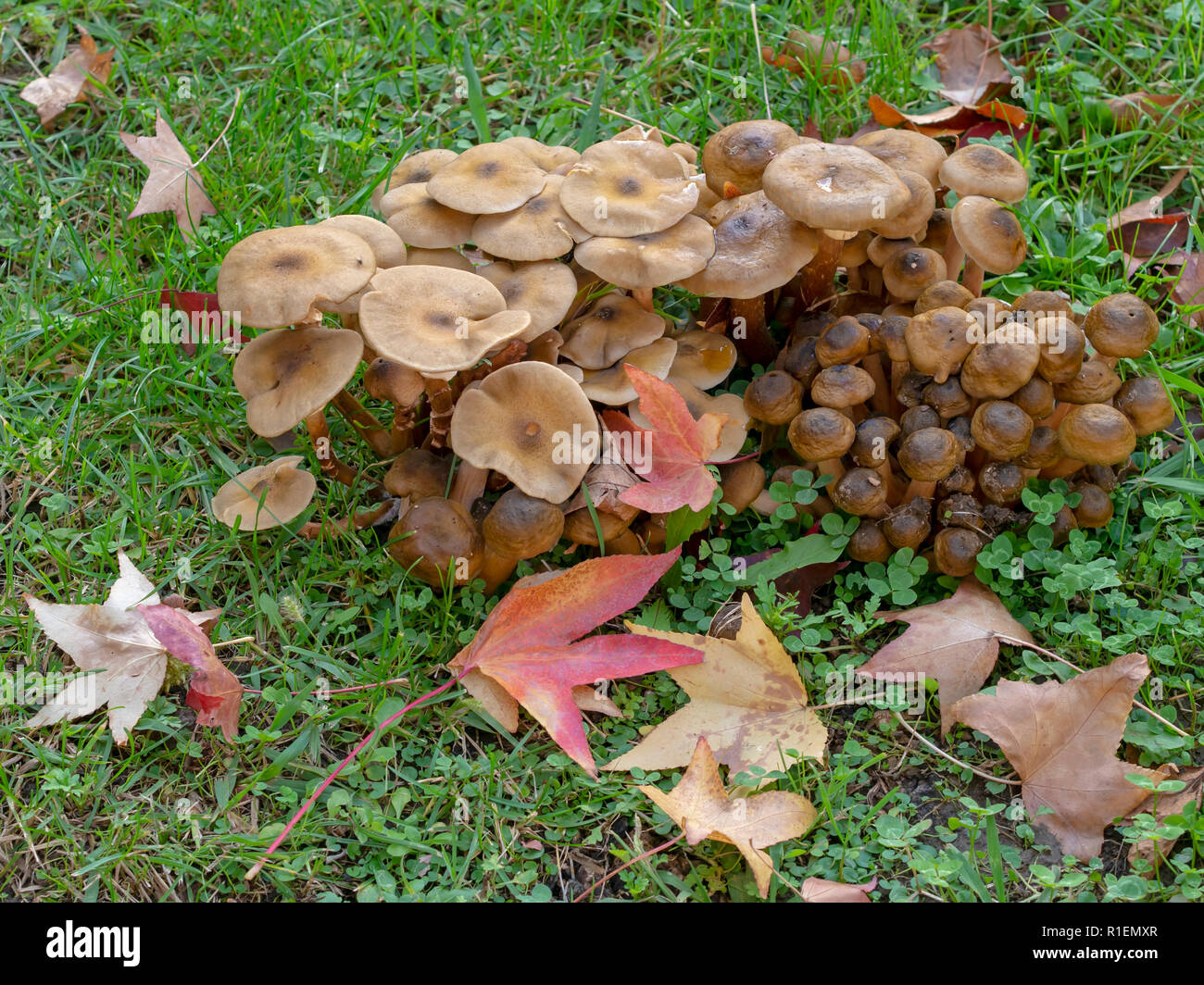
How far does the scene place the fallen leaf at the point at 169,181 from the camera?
505 centimetres

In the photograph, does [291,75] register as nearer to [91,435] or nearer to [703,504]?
[91,435]

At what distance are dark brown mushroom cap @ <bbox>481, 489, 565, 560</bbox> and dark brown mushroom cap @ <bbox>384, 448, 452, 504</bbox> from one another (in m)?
0.35

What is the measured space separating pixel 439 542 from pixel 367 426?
693 millimetres

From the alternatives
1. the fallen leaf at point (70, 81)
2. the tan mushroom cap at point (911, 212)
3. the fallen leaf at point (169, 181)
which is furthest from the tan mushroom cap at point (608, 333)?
the fallen leaf at point (70, 81)

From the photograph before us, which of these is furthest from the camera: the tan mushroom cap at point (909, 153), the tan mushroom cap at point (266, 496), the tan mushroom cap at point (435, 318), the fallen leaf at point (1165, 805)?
the tan mushroom cap at point (909, 153)

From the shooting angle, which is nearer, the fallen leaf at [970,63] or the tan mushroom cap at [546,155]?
the tan mushroom cap at [546,155]

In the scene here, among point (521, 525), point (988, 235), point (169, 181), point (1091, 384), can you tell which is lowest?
point (521, 525)

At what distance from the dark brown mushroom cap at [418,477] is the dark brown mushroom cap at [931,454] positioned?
1.66 meters

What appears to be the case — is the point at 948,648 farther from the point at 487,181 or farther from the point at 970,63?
the point at 970,63

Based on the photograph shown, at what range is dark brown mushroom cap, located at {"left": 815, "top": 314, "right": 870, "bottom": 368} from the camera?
391 cm

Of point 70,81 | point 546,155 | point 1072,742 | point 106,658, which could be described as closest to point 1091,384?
point 1072,742

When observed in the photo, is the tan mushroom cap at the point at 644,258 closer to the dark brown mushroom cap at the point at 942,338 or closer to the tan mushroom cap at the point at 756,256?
the tan mushroom cap at the point at 756,256

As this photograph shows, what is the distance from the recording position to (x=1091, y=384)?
3.86 metres
